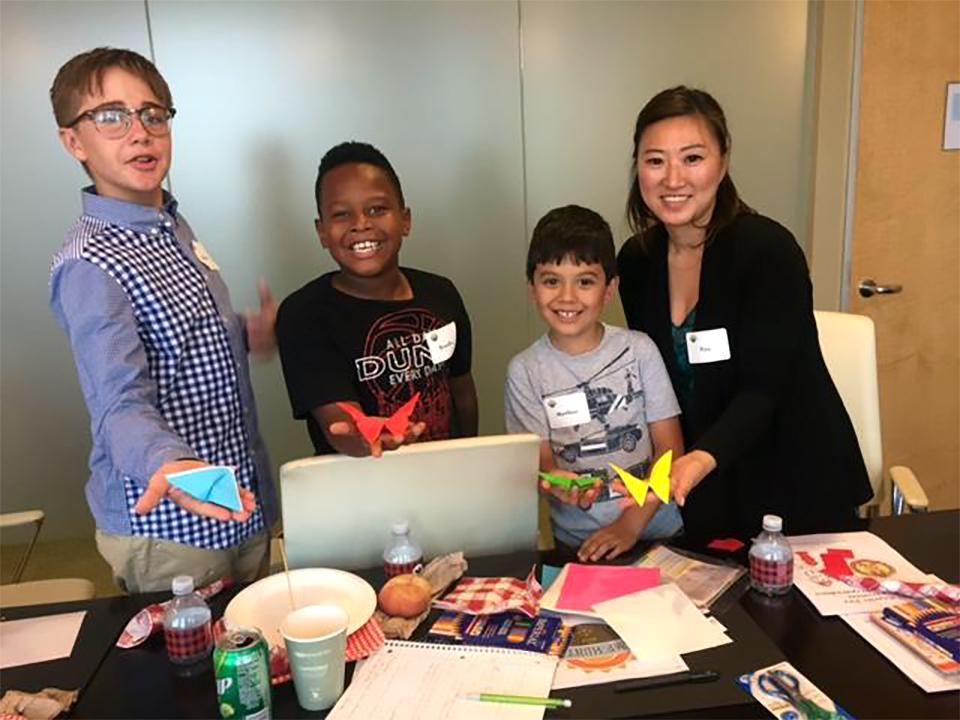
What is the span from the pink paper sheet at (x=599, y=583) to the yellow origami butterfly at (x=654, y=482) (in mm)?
159

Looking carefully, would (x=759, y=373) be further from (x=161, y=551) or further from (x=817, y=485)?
(x=161, y=551)

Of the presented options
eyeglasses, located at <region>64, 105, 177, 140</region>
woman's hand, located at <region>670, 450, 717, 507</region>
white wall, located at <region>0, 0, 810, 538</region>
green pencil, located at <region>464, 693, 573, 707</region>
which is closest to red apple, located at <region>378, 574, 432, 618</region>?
green pencil, located at <region>464, 693, 573, 707</region>

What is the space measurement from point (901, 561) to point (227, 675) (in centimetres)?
122

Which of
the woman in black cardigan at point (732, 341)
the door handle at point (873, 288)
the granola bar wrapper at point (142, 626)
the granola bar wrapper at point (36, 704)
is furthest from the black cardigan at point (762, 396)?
the door handle at point (873, 288)

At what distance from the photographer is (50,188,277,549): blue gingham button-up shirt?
4.59 ft

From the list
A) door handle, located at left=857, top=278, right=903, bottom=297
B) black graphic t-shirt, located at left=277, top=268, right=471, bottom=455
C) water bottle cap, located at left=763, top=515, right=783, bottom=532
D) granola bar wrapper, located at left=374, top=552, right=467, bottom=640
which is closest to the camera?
granola bar wrapper, located at left=374, top=552, right=467, bottom=640

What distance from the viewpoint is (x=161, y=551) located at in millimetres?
1618

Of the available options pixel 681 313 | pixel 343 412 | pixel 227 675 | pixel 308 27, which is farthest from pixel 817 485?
pixel 308 27

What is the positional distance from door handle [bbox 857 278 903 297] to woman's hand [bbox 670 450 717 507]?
6.42 feet

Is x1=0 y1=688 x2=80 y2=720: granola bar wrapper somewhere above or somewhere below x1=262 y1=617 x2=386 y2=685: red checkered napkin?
below

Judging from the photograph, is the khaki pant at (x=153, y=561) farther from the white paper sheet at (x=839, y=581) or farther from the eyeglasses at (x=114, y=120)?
the white paper sheet at (x=839, y=581)

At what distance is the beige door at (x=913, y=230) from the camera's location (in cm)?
305

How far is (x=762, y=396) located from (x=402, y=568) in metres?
0.84

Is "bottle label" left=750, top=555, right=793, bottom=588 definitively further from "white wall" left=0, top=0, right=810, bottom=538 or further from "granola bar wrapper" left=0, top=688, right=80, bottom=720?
"white wall" left=0, top=0, right=810, bottom=538
